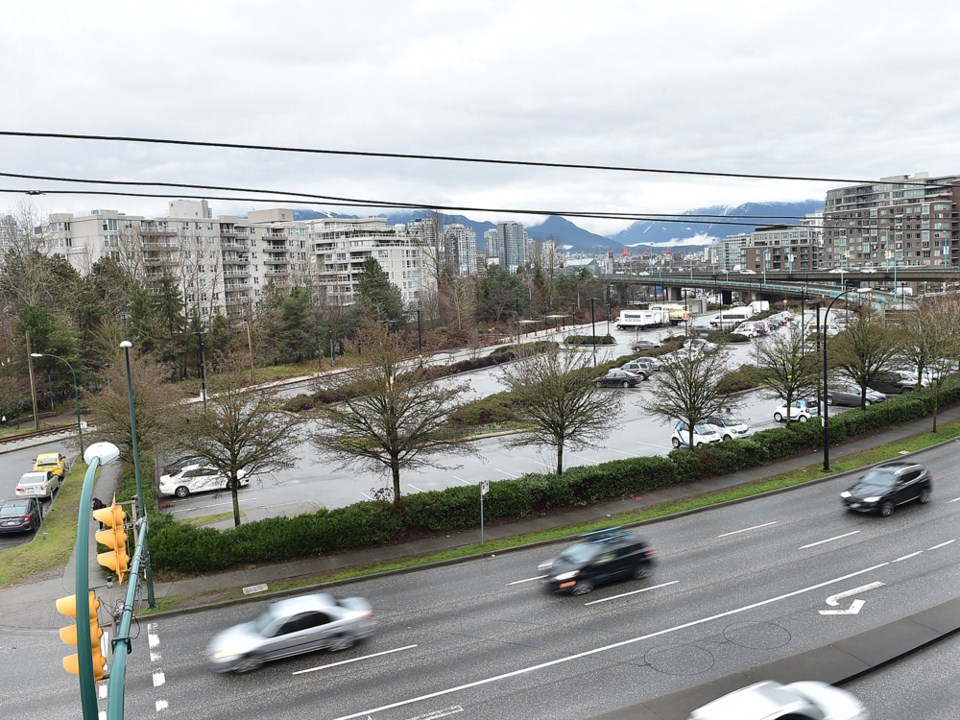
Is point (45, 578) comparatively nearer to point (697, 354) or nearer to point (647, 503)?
point (647, 503)

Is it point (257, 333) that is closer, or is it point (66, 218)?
point (257, 333)

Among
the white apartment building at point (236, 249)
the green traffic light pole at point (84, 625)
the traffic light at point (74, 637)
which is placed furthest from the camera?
the white apartment building at point (236, 249)

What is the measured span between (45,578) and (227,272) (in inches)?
3480

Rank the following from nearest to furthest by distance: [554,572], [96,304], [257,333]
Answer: [554,572], [96,304], [257,333]

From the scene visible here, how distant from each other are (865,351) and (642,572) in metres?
24.6

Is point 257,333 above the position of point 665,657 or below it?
above

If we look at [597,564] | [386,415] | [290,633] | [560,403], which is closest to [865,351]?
[560,403]

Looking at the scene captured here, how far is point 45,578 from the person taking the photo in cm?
2172

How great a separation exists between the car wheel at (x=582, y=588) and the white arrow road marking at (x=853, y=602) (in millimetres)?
5352

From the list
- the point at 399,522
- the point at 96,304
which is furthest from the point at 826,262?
the point at 399,522

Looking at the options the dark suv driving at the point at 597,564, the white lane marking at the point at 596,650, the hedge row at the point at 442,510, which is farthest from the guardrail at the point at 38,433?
the white lane marking at the point at 596,650

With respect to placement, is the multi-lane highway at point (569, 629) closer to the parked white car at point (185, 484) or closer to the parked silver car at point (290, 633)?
the parked silver car at point (290, 633)

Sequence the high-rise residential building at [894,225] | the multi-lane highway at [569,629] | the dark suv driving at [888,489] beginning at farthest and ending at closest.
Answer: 1. the high-rise residential building at [894,225]
2. the dark suv driving at [888,489]
3. the multi-lane highway at [569,629]

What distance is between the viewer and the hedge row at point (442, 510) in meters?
21.4
